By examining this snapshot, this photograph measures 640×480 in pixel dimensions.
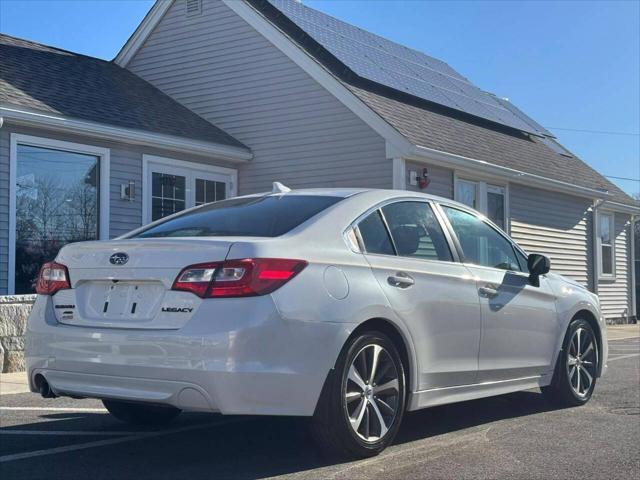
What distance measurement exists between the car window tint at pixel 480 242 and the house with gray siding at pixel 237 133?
6.40m

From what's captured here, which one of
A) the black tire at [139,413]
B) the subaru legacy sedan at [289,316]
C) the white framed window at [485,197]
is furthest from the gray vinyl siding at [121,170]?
the subaru legacy sedan at [289,316]

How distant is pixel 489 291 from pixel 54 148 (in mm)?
7878

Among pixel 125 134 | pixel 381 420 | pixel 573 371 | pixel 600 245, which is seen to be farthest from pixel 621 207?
pixel 381 420

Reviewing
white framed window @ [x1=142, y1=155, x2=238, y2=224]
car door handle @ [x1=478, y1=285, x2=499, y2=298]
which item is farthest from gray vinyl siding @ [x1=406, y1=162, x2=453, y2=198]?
car door handle @ [x1=478, y1=285, x2=499, y2=298]

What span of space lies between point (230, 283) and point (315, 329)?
0.51 m

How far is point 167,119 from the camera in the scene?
45.4ft

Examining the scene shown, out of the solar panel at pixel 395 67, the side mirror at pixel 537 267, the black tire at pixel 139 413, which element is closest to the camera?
the black tire at pixel 139 413

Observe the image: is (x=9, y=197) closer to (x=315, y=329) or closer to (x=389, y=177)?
(x=389, y=177)

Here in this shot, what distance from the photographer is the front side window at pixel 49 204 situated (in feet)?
37.1

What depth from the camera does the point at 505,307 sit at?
581cm

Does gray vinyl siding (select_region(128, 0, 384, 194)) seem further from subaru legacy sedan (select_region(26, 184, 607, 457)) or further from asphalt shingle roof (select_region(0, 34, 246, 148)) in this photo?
subaru legacy sedan (select_region(26, 184, 607, 457))

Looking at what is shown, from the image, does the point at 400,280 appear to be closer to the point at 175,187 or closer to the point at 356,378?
the point at 356,378

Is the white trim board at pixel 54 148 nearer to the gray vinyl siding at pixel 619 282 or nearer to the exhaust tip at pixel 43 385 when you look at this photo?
the exhaust tip at pixel 43 385

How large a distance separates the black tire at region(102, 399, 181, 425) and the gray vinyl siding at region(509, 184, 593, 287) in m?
11.0
